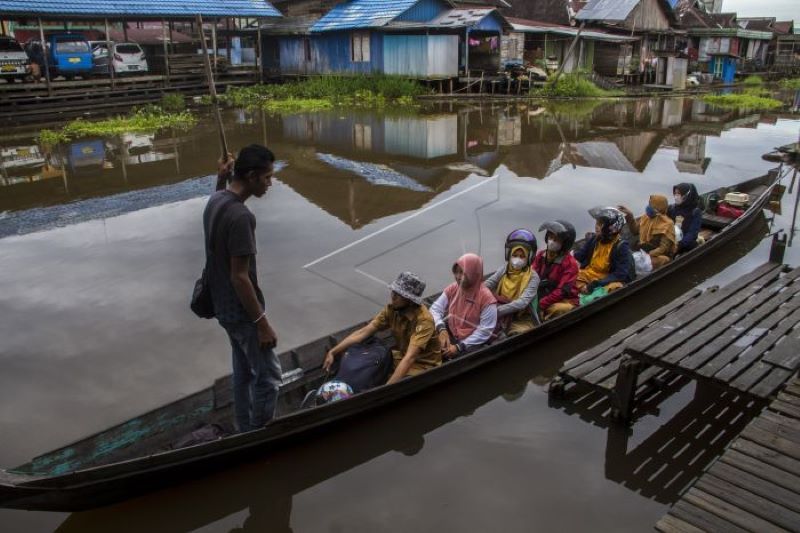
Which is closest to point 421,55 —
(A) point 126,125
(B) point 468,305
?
(A) point 126,125

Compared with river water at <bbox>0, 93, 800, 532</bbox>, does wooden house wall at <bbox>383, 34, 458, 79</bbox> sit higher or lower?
higher

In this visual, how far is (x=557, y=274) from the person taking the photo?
6918 mm

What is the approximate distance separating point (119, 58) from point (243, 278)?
83.6ft

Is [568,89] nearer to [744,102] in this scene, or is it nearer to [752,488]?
[744,102]

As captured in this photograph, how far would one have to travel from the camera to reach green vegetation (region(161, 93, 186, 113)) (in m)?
23.7

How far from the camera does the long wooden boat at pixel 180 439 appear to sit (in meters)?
3.79

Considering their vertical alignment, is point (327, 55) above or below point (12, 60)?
above

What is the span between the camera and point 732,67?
41.1 metres

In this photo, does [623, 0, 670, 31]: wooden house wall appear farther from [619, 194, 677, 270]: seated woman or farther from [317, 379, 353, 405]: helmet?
[317, 379, 353, 405]: helmet

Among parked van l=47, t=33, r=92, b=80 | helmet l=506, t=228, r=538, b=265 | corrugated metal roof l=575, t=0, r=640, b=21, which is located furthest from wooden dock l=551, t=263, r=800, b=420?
corrugated metal roof l=575, t=0, r=640, b=21

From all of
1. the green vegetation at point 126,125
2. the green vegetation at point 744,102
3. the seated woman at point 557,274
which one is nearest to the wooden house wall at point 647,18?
the green vegetation at point 744,102

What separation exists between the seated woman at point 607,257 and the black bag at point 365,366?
9.65 ft

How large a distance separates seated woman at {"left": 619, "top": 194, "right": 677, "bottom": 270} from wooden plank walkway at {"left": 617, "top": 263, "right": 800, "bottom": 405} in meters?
1.61

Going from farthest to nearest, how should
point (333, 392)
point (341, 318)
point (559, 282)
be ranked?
1. point (341, 318)
2. point (559, 282)
3. point (333, 392)
